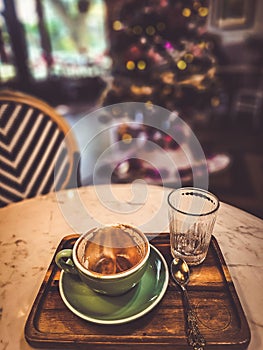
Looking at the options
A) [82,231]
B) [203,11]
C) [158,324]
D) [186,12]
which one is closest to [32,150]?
[82,231]

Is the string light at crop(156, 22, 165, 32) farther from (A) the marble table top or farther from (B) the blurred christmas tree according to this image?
(A) the marble table top

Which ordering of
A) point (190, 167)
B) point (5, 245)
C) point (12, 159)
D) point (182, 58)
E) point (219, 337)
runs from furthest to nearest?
point (190, 167) → point (182, 58) → point (12, 159) → point (5, 245) → point (219, 337)

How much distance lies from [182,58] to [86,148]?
1563mm

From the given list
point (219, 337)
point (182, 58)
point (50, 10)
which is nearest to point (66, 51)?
point (50, 10)

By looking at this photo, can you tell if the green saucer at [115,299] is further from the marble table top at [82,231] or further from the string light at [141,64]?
the string light at [141,64]

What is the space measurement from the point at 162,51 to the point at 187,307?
1.87 meters

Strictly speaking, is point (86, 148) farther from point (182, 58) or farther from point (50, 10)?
point (50, 10)

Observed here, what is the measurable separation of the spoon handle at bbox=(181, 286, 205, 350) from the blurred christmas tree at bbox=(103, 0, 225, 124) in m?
1.78

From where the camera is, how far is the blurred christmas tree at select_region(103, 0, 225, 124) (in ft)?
6.65

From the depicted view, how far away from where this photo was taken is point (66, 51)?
15.4 ft

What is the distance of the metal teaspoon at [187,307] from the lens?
20.0 inches

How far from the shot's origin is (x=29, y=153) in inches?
49.6

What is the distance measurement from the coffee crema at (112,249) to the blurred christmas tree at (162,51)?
1.64 metres

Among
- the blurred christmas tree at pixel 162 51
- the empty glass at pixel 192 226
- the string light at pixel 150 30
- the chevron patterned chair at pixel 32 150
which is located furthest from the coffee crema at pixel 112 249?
the string light at pixel 150 30
